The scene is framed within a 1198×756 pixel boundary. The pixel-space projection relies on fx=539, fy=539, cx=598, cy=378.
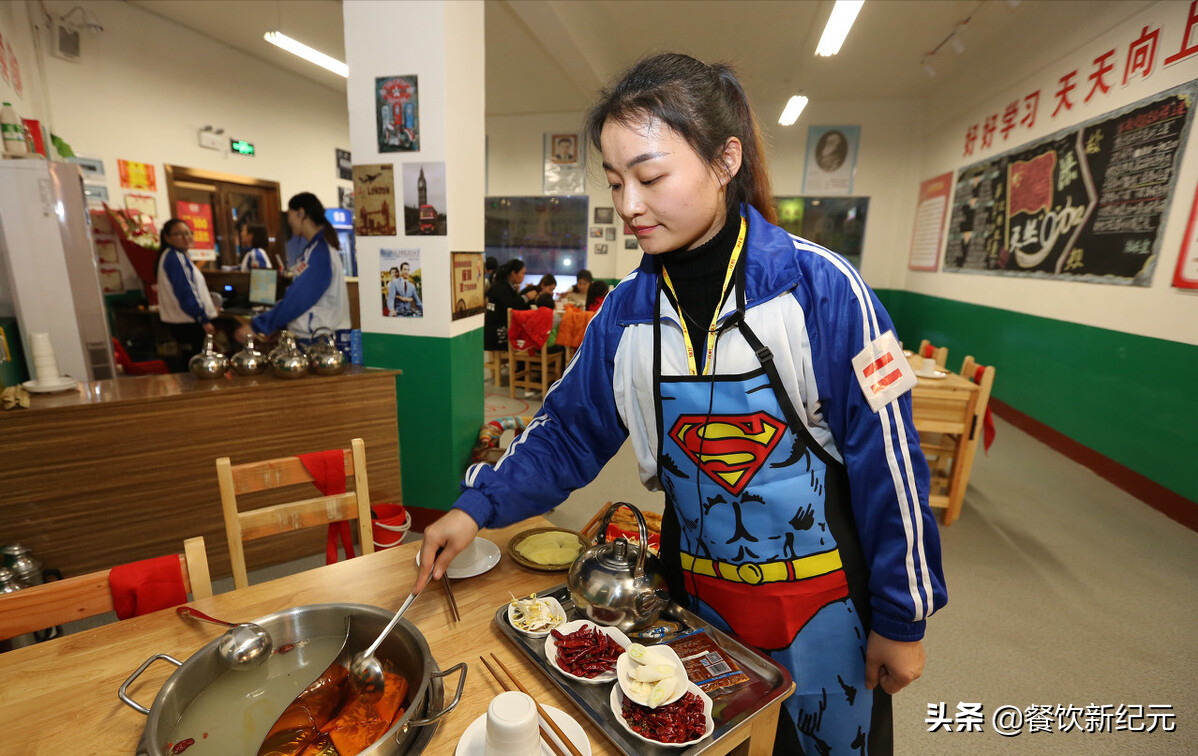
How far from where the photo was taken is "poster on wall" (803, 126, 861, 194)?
7.75 meters

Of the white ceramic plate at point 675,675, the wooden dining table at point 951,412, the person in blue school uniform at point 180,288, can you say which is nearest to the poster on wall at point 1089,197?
the wooden dining table at point 951,412

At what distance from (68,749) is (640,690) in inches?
30.7

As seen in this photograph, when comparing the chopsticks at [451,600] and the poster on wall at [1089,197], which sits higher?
the poster on wall at [1089,197]

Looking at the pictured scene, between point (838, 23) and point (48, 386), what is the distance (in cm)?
525

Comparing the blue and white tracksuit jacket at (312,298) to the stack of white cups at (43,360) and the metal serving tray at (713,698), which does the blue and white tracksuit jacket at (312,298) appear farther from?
the metal serving tray at (713,698)

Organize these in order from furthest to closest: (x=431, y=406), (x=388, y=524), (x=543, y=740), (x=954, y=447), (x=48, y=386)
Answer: (x=954, y=447), (x=431, y=406), (x=48, y=386), (x=388, y=524), (x=543, y=740)

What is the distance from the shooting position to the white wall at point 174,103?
471 cm

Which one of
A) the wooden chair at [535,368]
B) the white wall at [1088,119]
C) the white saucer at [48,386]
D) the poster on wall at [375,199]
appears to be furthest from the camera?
the wooden chair at [535,368]

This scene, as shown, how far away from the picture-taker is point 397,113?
2.62 meters

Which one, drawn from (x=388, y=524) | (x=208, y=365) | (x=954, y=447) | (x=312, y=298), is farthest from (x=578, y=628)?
(x=954, y=447)

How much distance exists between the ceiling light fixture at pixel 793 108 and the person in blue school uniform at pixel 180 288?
246 inches

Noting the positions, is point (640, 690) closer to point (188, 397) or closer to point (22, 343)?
point (188, 397)

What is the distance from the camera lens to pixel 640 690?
763mm

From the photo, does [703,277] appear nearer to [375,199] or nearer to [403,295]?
[403,295]
